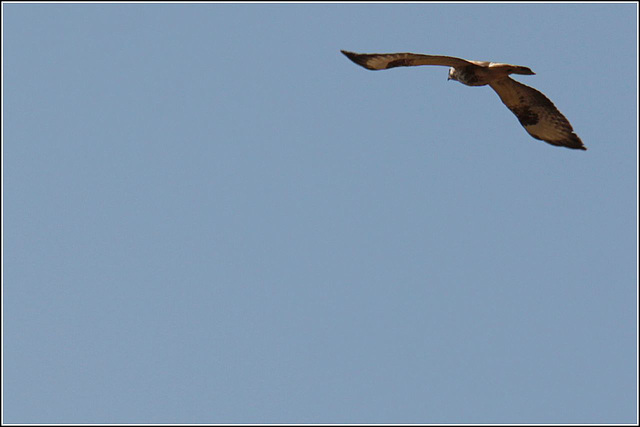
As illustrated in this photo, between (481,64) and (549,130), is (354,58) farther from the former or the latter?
(549,130)

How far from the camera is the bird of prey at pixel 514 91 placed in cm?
1368

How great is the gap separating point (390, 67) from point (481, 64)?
192cm

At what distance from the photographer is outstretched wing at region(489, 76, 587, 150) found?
16531 millimetres

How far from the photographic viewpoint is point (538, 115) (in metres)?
16.9

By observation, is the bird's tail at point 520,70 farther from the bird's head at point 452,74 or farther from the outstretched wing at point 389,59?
the outstretched wing at point 389,59

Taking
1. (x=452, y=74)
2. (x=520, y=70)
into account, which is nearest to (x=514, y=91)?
(x=452, y=74)

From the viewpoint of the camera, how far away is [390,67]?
13703mm

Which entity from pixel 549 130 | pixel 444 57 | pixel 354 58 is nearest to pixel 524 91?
pixel 549 130

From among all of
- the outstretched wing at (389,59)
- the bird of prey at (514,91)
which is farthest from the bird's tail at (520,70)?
the outstretched wing at (389,59)

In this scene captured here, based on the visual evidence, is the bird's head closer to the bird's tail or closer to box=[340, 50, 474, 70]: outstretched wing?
the bird's tail

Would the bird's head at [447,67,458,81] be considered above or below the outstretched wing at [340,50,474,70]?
above

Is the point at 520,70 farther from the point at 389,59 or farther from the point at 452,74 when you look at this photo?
the point at 389,59

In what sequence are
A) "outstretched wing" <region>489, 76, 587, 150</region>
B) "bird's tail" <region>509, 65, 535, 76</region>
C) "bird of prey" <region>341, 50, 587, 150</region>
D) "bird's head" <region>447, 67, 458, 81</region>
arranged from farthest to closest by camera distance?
"outstretched wing" <region>489, 76, 587, 150</region>
"bird's head" <region>447, 67, 458, 81</region>
"bird's tail" <region>509, 65, 535, 76</region>
"bird of prey" <region>341, 50, 587, 150</region>

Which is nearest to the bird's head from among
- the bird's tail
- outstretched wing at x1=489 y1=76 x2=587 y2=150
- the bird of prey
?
the bird of prey
